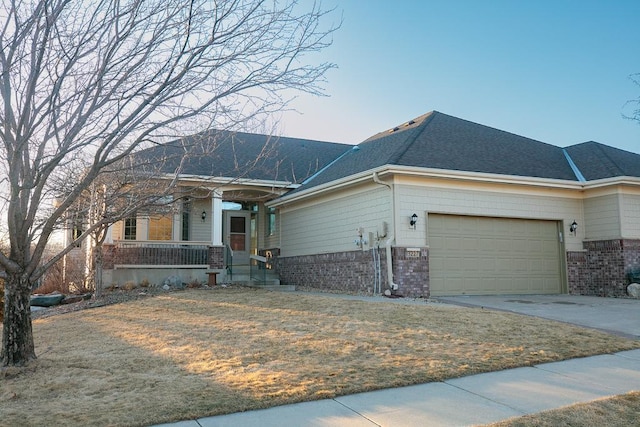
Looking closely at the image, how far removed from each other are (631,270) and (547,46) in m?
7.72

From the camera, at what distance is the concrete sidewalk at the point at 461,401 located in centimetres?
446

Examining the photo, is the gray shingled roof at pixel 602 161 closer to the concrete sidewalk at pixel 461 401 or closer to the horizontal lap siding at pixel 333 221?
the horizontal lap siding at pixel 333 221

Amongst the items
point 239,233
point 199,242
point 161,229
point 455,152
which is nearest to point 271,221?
point 239,233

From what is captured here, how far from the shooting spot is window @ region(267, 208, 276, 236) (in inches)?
776

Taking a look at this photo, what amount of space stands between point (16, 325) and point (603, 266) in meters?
14.7

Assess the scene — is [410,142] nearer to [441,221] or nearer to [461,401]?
[441,221]

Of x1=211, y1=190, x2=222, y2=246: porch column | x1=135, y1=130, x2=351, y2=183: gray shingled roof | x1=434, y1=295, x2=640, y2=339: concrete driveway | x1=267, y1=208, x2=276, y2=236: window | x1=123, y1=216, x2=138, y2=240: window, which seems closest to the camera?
x1=434, y1=295, x2=640, y2=339: concrete driveway

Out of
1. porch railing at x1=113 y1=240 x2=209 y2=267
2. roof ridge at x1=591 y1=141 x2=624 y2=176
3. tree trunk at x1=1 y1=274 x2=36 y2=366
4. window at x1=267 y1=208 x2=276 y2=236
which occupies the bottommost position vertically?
tree trunk at x1=1 y1=274 x2=36 y2=366

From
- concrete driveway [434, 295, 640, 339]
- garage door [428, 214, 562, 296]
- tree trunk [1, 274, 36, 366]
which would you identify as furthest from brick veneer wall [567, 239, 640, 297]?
tree trunk [1, 274, 36, 366]

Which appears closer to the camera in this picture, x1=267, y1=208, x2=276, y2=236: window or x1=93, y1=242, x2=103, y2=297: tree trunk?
x1=93, y1=242, x2=103, y2=297: tree trunk

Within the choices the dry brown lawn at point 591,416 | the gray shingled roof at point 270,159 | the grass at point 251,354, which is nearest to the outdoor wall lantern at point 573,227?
the grass at point 251,354

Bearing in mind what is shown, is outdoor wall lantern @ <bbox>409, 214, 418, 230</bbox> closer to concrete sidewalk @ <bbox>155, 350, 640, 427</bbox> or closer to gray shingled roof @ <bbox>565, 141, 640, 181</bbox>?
gray shingled roof @ <bbox>565, 141, 640, 181</bbox>

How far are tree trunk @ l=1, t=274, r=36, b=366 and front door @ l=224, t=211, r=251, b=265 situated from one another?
12.9 metres

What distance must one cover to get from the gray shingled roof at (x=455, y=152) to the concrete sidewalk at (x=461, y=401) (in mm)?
8021
